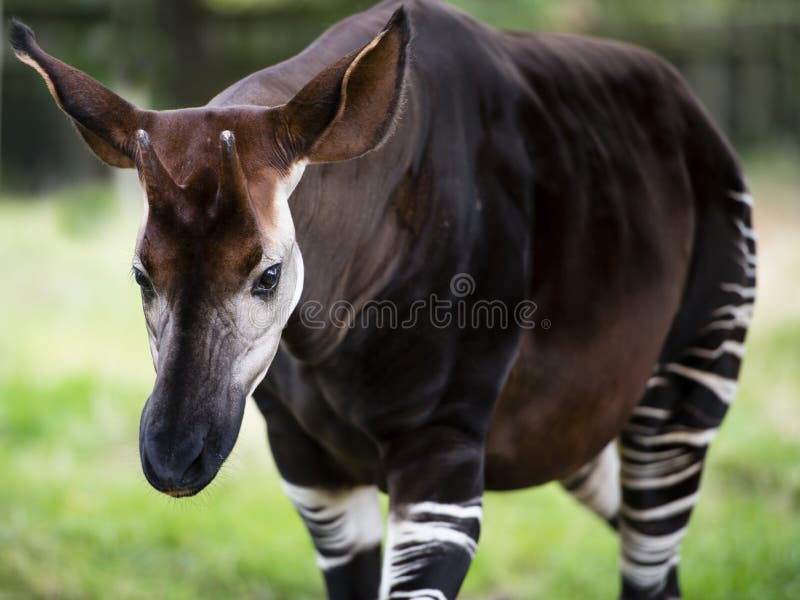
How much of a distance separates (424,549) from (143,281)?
839 mm

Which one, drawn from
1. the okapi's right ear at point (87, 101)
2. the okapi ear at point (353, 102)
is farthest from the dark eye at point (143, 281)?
the okapi ear at point (353, 102)

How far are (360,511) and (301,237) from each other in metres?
0.95

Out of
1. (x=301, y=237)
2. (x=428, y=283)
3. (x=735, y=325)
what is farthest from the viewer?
(x=735, y=325)

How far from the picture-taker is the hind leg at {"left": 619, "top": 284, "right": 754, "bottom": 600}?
2.99 meters

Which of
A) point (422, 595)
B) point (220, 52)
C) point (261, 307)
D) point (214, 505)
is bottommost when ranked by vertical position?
point (214, 505)

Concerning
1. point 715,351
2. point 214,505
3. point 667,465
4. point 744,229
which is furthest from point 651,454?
point 214,505

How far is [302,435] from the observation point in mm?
2562

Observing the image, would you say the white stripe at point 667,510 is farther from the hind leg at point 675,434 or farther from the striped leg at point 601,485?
the striped leg at point 601,485

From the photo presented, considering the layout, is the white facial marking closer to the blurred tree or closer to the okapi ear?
the okapi ear

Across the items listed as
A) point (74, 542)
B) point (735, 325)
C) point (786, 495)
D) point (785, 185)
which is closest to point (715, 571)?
point (786, 495)

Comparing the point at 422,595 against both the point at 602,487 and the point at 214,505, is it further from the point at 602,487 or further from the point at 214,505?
the point at 214,505

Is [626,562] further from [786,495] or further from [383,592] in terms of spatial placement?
[786,495]

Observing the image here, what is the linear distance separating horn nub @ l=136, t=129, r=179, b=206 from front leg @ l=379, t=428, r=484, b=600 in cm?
80

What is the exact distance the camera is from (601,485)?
3479 millimetres
